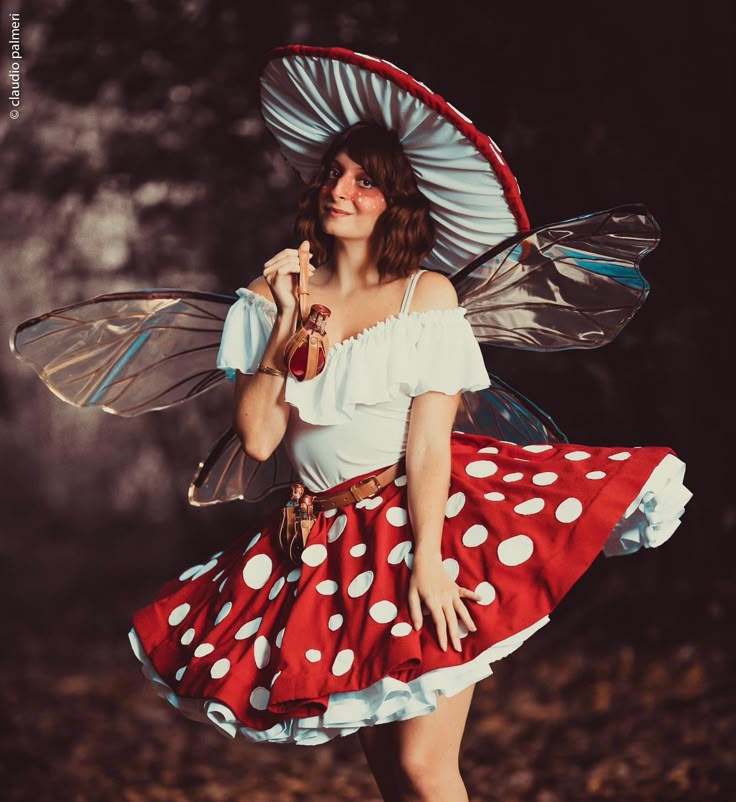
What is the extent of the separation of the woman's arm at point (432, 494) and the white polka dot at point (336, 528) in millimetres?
139

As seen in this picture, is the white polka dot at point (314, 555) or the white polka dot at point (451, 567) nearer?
the white polka dot at point (451, 567)

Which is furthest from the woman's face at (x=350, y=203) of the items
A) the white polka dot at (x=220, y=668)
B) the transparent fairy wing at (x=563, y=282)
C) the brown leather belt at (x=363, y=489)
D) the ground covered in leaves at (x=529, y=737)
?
the ground covered in leaves at (x=529, y=737)

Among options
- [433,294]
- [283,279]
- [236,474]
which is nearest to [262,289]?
[283,279]

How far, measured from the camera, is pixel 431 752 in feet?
5.49

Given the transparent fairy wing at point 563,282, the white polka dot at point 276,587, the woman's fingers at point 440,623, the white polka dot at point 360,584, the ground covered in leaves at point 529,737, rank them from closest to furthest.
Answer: the woman's fingers at point 440,623 < the white polka dot at point 360,584 < the white polka dot at point 276,587 < the transparent fairy wing at point 563,282 < the ground covered in leaves at point 529,737

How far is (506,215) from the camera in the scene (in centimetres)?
189

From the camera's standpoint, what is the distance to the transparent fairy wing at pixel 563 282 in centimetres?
187

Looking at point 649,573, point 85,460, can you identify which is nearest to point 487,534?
point 649,573

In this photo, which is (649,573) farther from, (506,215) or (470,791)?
(506,215)

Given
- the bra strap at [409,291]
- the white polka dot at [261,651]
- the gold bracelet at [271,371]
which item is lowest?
the white polka dot at [261,651]

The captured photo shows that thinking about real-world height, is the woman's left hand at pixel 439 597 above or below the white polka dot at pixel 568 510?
below

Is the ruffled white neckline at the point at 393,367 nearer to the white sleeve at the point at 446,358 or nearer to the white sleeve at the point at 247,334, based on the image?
the white sleeve at the point at 446,358

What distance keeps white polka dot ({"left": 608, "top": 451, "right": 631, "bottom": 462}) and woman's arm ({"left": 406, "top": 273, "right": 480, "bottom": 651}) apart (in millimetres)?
270

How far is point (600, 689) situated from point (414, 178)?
2958 mm
